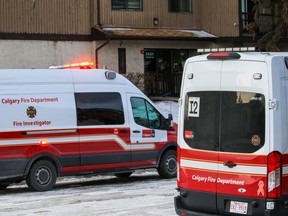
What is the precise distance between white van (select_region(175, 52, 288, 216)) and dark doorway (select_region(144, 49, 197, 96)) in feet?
62.2

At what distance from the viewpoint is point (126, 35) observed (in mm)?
25141

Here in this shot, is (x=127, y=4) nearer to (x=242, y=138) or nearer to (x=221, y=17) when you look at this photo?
(x=221, y=17)

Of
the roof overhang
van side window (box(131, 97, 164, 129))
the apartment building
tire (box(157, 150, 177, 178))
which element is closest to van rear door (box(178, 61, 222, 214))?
van side window (box(131, 97, 164, 129))

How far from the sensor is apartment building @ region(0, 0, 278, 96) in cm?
2380

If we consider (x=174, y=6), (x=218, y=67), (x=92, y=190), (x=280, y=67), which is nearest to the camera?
(x=280, y=67)

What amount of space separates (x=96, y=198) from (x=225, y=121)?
14.4ft

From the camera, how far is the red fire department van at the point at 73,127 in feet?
38.1

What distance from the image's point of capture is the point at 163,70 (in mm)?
28672

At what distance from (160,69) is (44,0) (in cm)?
716

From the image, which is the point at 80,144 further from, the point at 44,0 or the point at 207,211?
the point at 44,0

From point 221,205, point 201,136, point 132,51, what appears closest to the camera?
point 221,205

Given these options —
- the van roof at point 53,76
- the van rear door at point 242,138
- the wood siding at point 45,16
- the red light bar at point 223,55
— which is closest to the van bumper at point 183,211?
the van rear door at point 242,138

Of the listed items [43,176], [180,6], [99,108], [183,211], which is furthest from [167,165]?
[180,6]

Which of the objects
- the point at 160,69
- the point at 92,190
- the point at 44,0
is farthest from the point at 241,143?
the point at 160,69
